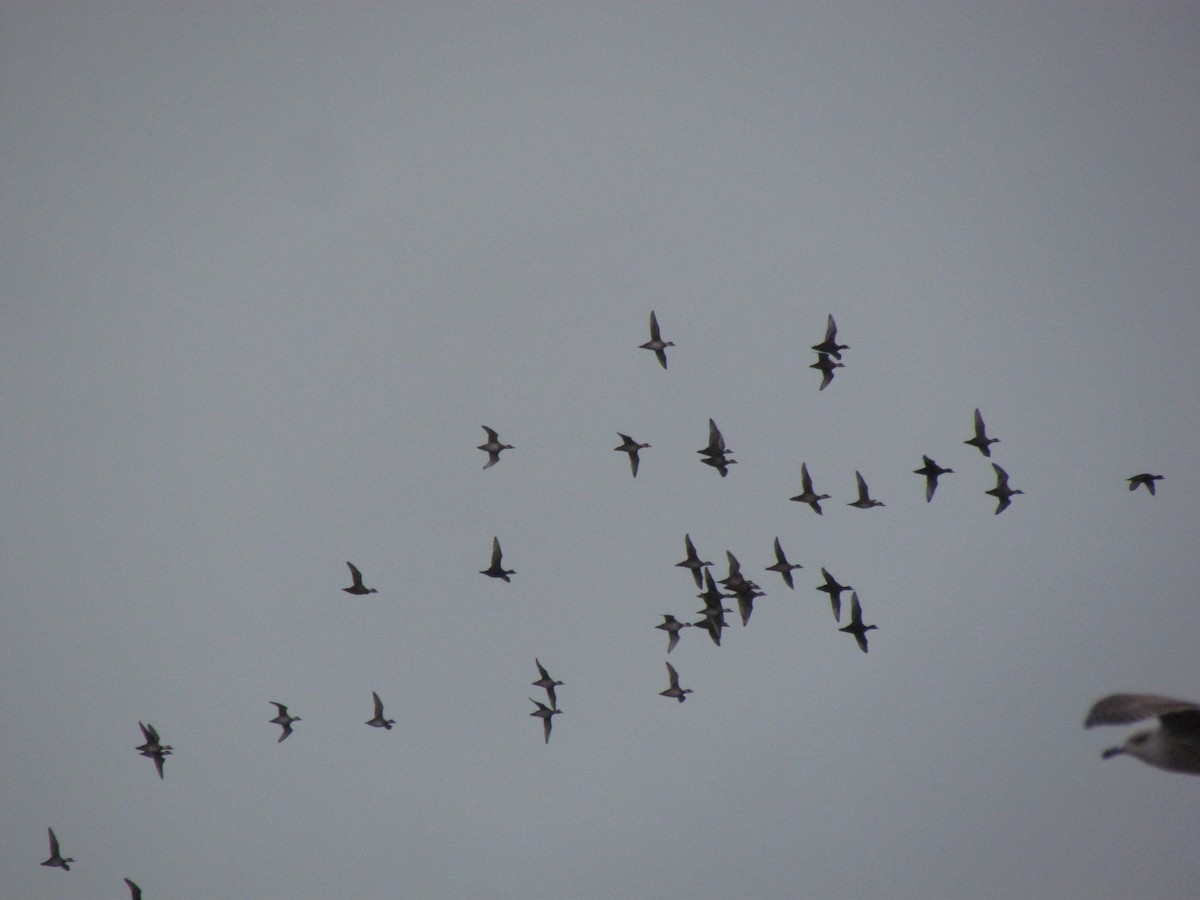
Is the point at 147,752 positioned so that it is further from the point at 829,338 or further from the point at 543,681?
the point at 829,338

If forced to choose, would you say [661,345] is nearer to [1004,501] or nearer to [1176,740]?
[1004,501]

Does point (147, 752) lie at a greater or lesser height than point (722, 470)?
lesser

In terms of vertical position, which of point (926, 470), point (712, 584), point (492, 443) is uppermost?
point (492, 443)

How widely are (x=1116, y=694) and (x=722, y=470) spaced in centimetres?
2977

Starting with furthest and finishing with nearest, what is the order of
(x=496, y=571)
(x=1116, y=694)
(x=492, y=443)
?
(x=492, y=443) → (x=496, y=571) → (x=1116, y=694)

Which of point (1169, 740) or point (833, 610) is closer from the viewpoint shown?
point (1169, 740)

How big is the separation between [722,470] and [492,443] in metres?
11.4

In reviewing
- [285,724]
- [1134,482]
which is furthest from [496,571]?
[1134,482]

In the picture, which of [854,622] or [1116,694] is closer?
[1116,694]

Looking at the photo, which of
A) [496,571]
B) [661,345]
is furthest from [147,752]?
[661,345]

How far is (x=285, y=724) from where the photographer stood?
49.8 metres

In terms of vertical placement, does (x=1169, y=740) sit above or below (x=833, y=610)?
below

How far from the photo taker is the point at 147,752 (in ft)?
146

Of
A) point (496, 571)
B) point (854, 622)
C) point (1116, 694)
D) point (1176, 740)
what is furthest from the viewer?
point (496, 571)
